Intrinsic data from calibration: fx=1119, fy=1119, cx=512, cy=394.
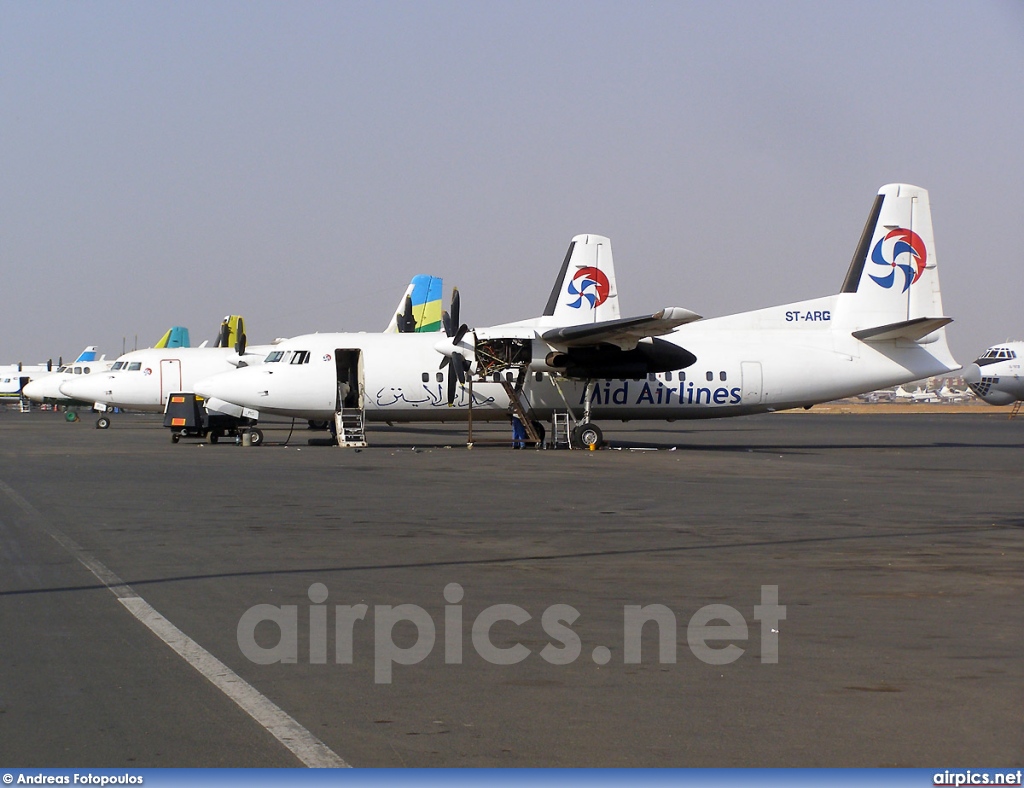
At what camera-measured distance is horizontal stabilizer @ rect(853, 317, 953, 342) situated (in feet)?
90.6

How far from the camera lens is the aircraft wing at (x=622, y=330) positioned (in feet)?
81.1

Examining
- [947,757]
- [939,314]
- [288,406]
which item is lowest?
[947,757]

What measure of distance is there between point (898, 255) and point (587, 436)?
959cm

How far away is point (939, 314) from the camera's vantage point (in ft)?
97.3

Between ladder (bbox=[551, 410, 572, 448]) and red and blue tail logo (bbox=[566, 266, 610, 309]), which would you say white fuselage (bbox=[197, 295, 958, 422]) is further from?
red and blue tail logo (bbox=[566, 266, 610, 309])

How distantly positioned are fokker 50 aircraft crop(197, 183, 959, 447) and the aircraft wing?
103 cm

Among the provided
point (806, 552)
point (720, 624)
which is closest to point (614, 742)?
point (720, 624)

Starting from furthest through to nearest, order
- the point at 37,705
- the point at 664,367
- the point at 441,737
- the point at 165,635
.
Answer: the point at 664,367, the point at 165,635, the point at 37,705, the point at 441,737

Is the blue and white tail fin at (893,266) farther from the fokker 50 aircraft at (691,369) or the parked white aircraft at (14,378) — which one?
the parked white aircraft at (14,378)

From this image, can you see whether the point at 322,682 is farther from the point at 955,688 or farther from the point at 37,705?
the point at 955,688

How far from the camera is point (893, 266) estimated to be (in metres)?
29.3

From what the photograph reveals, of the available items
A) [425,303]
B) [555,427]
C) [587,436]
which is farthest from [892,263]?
[425,303]

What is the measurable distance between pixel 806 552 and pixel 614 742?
19.5 feet

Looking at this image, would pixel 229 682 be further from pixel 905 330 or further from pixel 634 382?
pixel 905 330
